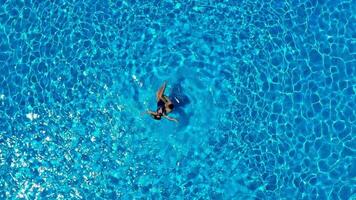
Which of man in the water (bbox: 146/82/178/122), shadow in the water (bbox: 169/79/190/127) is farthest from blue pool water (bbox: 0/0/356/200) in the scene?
man in the water (bbox: 146/82/178/122)

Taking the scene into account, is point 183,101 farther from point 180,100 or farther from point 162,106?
point 162,106

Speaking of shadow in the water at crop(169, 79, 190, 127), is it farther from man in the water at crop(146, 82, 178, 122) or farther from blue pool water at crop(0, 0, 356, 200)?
man in the water at crop(146, 82, 178, 122)

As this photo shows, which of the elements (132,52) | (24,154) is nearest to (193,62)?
(132,52)

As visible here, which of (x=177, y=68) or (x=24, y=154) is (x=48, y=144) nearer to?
(x=24, y=154)

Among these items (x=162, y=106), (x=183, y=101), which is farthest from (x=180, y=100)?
(x=162, y=106)

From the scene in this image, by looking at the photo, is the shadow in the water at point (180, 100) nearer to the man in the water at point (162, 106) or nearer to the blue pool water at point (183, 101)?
the blue pool water at point (183, 101)

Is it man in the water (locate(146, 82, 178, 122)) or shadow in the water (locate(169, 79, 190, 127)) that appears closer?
man in the water (locate(146, 82, 178, 122))

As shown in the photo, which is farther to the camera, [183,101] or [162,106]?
[183,101]
